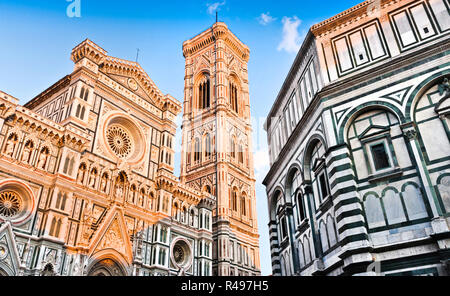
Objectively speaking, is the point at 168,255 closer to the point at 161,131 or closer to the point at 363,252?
the point at 161,131

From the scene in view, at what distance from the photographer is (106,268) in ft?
76.8

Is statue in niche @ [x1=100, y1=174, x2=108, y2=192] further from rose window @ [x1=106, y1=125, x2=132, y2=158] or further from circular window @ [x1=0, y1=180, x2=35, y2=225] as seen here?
circular window @ [x1=0, y1=180, x2=35, y2=225]

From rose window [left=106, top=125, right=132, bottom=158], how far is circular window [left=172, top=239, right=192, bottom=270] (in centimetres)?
864

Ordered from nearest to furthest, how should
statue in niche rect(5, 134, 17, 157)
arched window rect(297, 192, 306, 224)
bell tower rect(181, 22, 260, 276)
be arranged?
arched window rect(297, 192, 306, 224), statue in niche rect(5, 134, 17, 157), bell tower rect(181, 22, 260, 276)

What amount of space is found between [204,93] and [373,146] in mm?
40024

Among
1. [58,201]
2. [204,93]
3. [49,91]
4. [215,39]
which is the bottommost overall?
[58,201]

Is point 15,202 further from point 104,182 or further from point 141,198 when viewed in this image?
point 141,198

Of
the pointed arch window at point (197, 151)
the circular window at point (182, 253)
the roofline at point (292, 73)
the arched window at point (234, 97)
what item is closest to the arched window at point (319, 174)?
the roofline at point (292, 73)

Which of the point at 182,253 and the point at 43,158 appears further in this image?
the point at 182,253

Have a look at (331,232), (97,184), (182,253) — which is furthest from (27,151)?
(331,232)

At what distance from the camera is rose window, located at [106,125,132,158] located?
92.9ft

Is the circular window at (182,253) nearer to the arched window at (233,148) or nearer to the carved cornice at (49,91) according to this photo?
the carved cornice at (49,91)

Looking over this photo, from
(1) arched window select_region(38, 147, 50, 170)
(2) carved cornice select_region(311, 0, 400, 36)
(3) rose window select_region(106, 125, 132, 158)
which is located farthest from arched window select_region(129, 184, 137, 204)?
(2) carved cornice select_region(311, 0, 400, 36)
